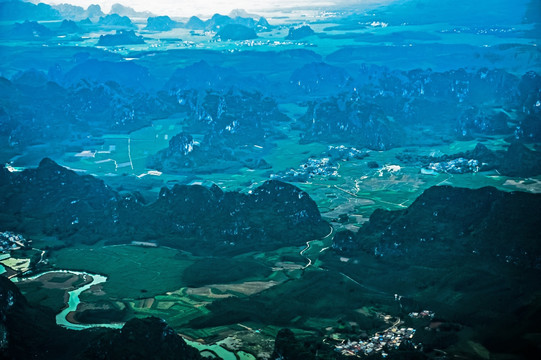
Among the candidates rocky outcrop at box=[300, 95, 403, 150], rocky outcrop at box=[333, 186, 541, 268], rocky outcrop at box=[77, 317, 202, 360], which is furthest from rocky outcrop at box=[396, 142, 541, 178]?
rocky outcrop at box=[77, 317, 202, 360]

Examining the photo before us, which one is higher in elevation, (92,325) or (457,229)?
(457,229)

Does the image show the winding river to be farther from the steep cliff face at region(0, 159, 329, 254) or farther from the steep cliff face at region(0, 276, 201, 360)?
the steep cliff face at region(0, 159, 329, 254)

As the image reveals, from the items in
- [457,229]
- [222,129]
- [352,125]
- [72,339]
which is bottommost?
[352,125]

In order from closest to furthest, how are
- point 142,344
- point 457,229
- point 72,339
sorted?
1. point 142,344
2. point 72,339
3. point 457,229

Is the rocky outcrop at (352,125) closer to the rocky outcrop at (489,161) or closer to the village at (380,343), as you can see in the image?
the rocky outcrop at (489,161)

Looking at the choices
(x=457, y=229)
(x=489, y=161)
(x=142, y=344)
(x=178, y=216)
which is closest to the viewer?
(x=142, y=344)

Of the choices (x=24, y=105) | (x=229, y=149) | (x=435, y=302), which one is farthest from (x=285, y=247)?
(x=24, y=105)

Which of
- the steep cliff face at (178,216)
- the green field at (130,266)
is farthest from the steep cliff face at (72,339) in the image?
the steep cliff face at (178,216)

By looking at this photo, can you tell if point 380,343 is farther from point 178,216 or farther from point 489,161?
point 489,161

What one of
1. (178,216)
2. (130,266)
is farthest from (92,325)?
(178,216)
